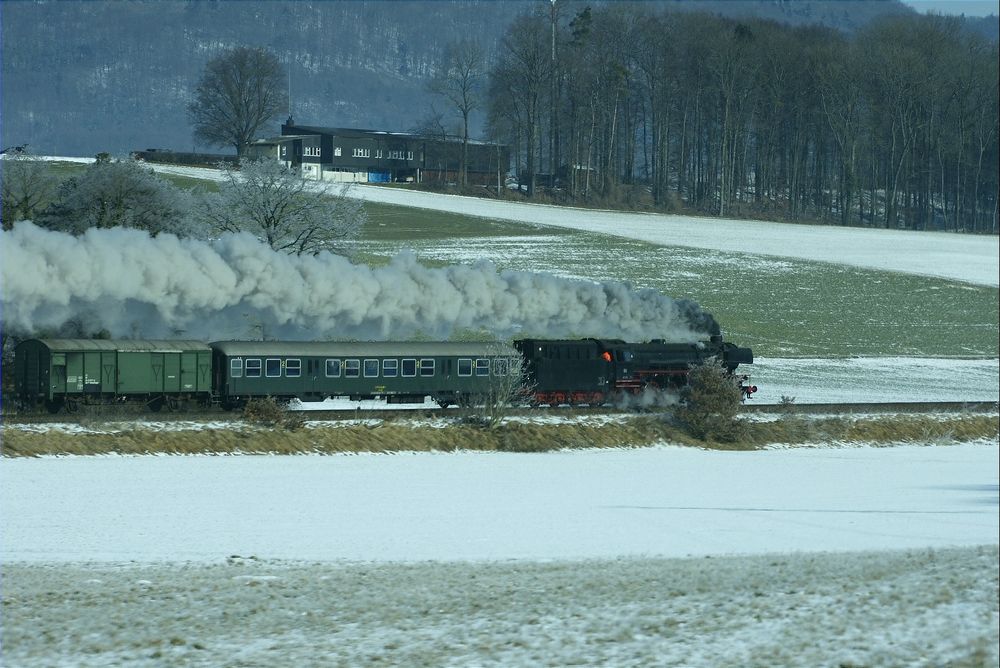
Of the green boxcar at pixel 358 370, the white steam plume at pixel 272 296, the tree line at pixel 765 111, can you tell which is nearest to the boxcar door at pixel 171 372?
the green boxcar at pixel 358 370

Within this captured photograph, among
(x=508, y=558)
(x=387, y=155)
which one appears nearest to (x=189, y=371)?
(x=508, y=558)

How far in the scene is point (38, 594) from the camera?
20.2 m

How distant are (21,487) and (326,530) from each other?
9.08m

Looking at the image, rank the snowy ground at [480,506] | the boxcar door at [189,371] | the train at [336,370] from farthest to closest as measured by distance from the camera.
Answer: the boxcar door at [189,371] → the train at [336,370] → the snowy ground at [480,506]

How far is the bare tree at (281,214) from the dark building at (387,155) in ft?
286

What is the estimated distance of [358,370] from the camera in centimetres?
4200

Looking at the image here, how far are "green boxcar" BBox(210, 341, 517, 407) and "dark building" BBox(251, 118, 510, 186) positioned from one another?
103 m

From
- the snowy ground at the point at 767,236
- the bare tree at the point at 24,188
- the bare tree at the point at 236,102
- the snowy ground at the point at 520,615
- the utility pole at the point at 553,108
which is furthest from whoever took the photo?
the bare tree at the point at 236,102

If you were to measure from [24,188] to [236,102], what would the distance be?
88490 millimetres

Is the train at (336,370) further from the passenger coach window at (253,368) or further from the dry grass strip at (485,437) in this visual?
the dry grass strip at (485,437)

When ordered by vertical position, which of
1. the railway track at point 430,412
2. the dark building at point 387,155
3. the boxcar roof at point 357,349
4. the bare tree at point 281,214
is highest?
the dark building at point 387,155

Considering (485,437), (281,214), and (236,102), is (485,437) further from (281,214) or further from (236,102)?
(236,102)

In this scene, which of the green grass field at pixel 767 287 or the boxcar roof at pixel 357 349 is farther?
the green grass field at pixel 767 287

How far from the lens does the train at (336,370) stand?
38219mm
